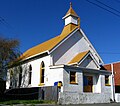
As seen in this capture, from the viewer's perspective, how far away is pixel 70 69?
79.6 feet

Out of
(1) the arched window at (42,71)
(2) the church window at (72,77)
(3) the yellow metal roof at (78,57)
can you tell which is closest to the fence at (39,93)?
(1) the arched window at (42,71)

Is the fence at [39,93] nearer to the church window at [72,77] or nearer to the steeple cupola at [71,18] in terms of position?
the church window at [72,77]

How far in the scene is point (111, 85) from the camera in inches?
1114

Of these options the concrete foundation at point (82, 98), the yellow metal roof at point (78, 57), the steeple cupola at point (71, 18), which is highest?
the steeple cupola at point (71, 18)

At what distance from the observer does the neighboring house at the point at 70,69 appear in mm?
23844

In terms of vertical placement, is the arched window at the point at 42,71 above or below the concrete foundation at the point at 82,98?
above

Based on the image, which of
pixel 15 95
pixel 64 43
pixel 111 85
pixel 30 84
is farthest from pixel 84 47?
pixel 15 95

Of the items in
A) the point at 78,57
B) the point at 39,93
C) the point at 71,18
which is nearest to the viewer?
the point at 39,93

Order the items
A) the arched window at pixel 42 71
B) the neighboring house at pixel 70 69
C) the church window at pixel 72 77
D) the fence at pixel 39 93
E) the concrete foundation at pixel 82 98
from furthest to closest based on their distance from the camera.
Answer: the arched window at pixel 42 71 < the church window at pixel 72 77 < the neighboring house at pixel 70 69 < the fence at pixel 39 93 < the concrete foundation at pixel 82 98

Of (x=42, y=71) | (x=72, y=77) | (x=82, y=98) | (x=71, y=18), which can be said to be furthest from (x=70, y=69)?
(x=71, y=18)

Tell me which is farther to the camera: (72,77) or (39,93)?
(72,77)

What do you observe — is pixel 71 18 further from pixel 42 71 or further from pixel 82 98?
pixel 82 98

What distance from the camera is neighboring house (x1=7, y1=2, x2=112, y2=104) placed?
23.8 m

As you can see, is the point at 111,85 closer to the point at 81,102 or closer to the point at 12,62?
the point at 81,102
